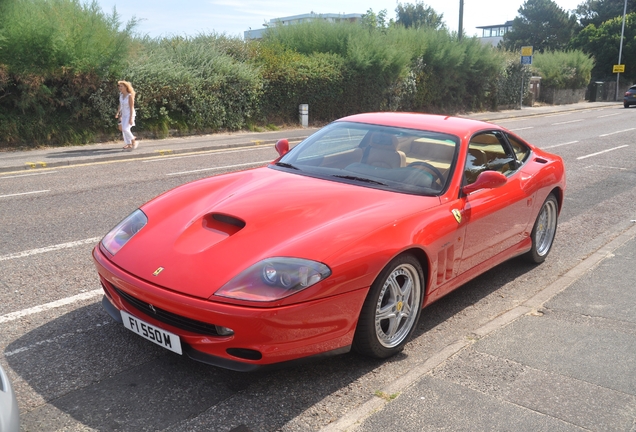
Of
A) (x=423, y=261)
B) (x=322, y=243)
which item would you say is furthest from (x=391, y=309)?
(x=322, y=243)

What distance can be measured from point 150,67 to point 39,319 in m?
15.0

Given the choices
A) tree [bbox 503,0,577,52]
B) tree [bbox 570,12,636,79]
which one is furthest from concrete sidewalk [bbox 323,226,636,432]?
tree [bbox 503,0,577,52]

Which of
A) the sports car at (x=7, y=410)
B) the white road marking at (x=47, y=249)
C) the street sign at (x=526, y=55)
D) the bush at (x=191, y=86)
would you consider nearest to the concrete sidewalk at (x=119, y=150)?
the bush at (x=191, y=86)

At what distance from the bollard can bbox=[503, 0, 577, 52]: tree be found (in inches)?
2871

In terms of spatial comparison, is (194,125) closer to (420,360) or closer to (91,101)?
(91,101)

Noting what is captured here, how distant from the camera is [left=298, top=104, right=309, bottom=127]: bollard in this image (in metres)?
22.6

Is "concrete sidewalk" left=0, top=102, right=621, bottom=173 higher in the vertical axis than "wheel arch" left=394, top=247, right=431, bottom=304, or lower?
lower

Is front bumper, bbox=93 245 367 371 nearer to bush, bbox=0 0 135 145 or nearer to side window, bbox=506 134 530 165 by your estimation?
side window, bbox=506 134 530 165

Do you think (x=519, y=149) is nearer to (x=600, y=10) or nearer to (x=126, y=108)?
(x=126, y=108)

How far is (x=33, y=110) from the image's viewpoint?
1547 cm

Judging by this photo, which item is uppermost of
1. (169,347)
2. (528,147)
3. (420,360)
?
(528,147)

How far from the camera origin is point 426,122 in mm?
5043

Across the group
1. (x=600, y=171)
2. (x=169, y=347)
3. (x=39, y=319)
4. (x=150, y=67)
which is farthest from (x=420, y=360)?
(x=150, y=67)

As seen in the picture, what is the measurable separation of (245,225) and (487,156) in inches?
94.1
